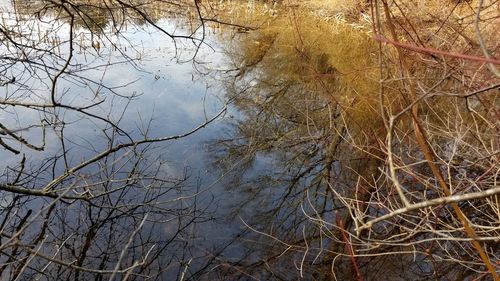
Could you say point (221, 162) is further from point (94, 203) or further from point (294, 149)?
point (94, 203)

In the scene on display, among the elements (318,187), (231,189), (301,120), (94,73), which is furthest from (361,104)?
(94,73)

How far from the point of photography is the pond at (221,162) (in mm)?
3000

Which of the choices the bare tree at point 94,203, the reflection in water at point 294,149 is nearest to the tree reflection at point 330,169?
the reflection in water at point 294,149

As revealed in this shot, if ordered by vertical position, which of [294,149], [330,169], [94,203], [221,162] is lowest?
[330,169]

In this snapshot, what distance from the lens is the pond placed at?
3000 mm

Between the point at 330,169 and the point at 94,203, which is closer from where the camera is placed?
the point at 94,203

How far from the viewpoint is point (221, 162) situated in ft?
19.5

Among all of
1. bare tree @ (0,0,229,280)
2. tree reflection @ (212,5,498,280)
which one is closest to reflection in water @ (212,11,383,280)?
tree reflection @ (212,5,498,280)

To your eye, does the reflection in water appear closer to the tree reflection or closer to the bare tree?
the tree reflection

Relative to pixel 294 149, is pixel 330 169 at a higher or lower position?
lower

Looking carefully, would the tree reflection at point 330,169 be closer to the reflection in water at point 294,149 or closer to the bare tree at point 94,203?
the reflection in water at point 294,149

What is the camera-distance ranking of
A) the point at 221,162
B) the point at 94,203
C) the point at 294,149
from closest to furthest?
the point at 94,203 → the point at 221,162 → the point at 294,149

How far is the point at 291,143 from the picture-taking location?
6629 mm

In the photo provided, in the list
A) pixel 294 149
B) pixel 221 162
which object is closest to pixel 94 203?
pixel 221 162
